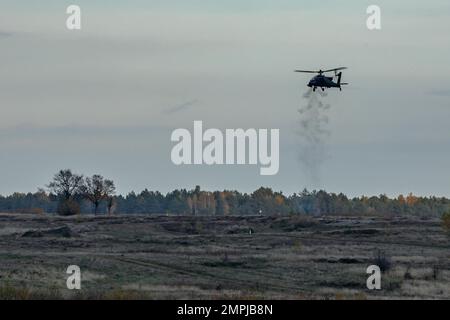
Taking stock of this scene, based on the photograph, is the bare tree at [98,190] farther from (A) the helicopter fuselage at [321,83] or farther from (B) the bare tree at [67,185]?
(A) the helicopter fuselage at [321,83]

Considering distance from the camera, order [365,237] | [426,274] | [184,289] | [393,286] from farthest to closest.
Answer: [365,237], [426,274], [393,286], [184,289]

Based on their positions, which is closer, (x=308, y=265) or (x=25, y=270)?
(x=25, y=270)

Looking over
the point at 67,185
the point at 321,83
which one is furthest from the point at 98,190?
the point at 321,83

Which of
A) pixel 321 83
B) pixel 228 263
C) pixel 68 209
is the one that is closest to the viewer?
pixel 228 263

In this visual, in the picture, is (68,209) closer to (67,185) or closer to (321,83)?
(67,185)

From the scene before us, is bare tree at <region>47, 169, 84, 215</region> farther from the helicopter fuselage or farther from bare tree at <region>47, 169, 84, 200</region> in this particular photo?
the helicopter fuselage

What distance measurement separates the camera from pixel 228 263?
216 ft

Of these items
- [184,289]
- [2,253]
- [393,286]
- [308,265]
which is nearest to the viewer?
[184,289]

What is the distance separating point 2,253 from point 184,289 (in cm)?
2548

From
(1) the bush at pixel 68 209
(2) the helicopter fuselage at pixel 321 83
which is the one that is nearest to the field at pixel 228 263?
(2) the helicopter fuselage at pixel 321 83
